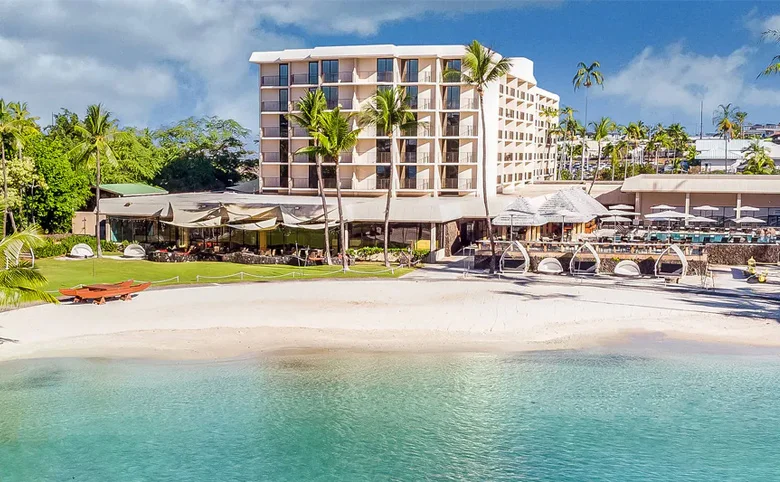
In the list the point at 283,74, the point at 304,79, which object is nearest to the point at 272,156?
the point at 283,74

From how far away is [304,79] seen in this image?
64938 mm

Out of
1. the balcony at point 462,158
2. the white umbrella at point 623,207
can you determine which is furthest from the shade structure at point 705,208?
the balcony at point 462,158

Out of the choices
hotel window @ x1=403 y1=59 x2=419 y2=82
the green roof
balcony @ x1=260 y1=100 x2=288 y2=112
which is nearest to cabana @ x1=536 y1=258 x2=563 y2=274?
hotel window @ x1=403 y1=59 x2=419 y2=82

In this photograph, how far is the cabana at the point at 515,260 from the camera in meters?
42.4

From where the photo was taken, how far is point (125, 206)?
53781 millimetres

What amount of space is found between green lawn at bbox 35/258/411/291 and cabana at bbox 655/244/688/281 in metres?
13.9

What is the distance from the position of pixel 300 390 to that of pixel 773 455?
12.9m

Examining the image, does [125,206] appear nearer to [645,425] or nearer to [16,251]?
[16,251]

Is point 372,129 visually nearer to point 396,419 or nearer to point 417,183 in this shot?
point 417,183

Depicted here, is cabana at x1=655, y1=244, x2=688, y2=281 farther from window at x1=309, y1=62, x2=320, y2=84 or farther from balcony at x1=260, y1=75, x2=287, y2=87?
balcony at x1=260, y1=75, x2=287, y2=87

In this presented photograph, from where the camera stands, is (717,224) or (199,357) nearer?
(199,357)

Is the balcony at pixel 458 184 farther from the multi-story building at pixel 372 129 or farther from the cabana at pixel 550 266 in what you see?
the cabana at pixel 550 266

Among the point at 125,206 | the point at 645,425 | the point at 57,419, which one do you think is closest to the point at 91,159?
the point at 125,206

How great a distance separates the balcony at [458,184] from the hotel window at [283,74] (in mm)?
16730
